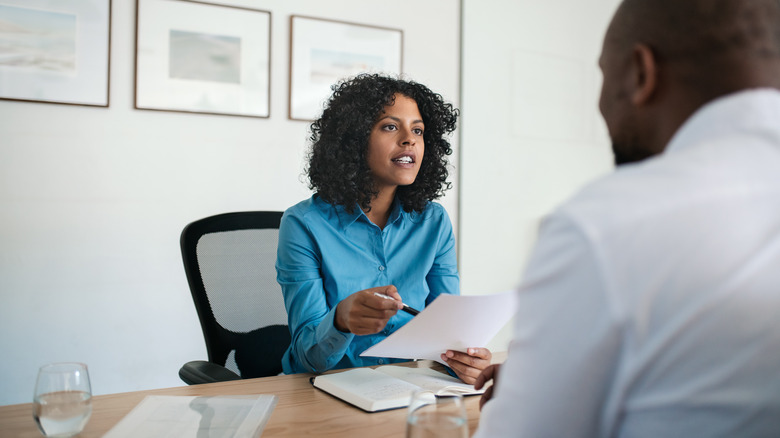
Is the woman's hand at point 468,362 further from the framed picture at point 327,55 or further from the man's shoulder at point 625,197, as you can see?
the framed picture at point 327,55

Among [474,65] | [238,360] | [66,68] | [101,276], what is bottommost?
[238,360]

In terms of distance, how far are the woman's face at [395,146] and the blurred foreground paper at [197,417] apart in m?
0.85

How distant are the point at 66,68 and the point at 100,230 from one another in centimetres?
65

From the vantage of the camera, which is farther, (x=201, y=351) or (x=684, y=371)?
(x=201, y=351)

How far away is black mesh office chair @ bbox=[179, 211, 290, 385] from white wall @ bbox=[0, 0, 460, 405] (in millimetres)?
824

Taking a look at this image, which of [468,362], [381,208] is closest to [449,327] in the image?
[468,362]


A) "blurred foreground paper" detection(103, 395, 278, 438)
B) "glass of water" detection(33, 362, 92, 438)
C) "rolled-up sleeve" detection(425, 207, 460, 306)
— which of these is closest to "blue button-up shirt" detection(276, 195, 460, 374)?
"rolled-up sleeve" detection(425, 207, 460, 306)

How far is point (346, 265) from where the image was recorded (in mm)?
1623

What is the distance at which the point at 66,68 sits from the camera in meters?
2.31

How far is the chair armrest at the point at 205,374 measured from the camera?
1.40 metres

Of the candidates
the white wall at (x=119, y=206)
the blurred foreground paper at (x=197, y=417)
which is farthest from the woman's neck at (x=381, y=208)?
the white wall at (x=119, y=206)

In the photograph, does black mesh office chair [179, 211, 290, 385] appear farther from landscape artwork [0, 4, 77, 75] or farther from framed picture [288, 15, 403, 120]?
landscape artwork [0, 4, 77, 75]

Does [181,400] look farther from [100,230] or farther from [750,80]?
[100,230]

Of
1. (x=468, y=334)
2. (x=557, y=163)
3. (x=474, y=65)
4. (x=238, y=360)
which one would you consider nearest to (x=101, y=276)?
(x=238, y=360)
